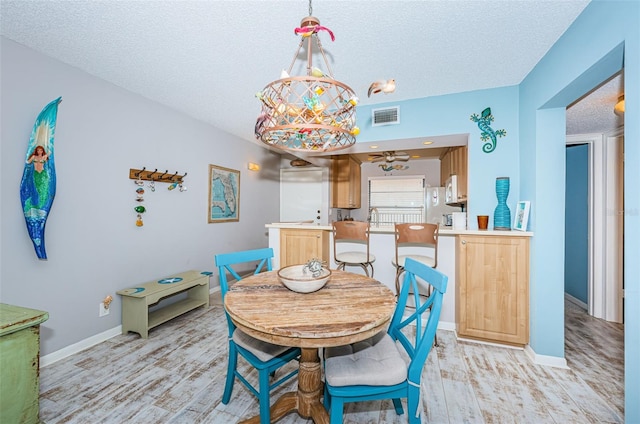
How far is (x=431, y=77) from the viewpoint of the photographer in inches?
95.1

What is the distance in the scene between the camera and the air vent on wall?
297 cm

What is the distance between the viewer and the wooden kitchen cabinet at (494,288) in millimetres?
2324

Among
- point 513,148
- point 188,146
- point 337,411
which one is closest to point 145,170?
point 188,146

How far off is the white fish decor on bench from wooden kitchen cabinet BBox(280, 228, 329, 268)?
2043 mm

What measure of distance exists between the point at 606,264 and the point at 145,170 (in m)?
5.25

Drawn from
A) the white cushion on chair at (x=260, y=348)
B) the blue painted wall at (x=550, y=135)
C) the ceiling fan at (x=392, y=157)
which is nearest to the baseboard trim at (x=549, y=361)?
the blue painted wall at (x=550, y=135)

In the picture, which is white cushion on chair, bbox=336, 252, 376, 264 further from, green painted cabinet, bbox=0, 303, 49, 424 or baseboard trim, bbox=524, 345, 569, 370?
green painted cabinet, bbox=0, 303, 49, 424

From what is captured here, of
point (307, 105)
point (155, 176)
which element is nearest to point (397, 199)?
point (155, 176)

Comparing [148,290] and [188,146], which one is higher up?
[188,146]

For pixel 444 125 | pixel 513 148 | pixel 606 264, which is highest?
pixel 444 125

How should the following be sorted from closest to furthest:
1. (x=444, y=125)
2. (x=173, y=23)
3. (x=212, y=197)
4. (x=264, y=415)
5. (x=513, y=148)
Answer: (x=264, y=415)
(x=173, y=23)
(x=513, y=148)
(x=444, y=125)
(x=212, y=197)

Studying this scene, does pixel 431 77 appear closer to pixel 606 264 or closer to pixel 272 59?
pixel 272 59

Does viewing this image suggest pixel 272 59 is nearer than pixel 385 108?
Yes

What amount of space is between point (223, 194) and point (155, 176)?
1.11m
